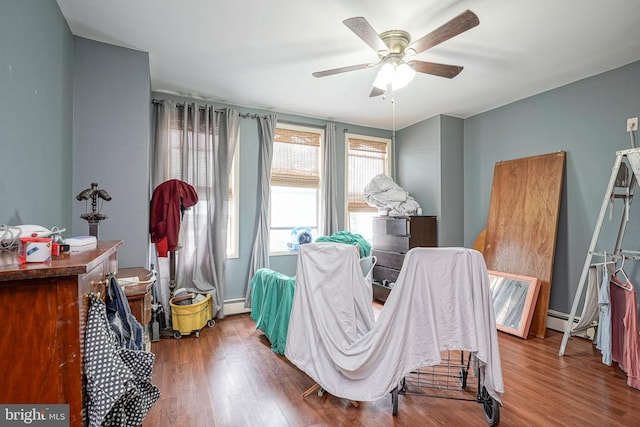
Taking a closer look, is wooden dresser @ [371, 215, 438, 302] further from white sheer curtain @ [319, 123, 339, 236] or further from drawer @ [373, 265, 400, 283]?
white sheer curtain @ [319, 123, 339, 236]

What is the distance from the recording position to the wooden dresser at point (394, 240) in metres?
4.16

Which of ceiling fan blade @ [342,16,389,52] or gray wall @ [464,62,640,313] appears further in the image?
gray wall @ [464,62,640,313]

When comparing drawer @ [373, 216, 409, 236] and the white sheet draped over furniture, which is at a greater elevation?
drawer @ [373, 216, 409, 236]

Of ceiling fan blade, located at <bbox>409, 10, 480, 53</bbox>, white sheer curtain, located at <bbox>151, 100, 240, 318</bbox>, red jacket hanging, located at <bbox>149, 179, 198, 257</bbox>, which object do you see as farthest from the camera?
white sheer curtain, located at <bbox>151, 100, 240, 318</bbox>

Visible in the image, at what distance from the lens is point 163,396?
217 cm

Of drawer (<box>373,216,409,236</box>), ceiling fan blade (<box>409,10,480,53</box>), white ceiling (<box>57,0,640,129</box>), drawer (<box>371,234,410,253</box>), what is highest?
white ceiling (<box>57,0,640,129</box>)

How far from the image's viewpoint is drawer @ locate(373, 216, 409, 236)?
416cm

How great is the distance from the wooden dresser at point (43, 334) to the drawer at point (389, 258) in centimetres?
371

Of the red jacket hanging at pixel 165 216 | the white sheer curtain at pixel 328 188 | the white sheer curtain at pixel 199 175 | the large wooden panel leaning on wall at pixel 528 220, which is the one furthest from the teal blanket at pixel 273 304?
the large wooden panel leaning on wall at pixel 528 220

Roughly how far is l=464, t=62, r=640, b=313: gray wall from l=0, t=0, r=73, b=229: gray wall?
15.5ft

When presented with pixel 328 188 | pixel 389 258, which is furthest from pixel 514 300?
pixel 328 188

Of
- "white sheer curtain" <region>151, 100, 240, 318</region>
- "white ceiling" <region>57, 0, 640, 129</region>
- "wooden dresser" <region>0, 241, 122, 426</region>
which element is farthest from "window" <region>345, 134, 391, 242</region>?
"wooden dresser" <region>0, 241, 122, 426</region>

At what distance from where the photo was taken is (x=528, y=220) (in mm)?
3631

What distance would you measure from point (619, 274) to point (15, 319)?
4.41m
